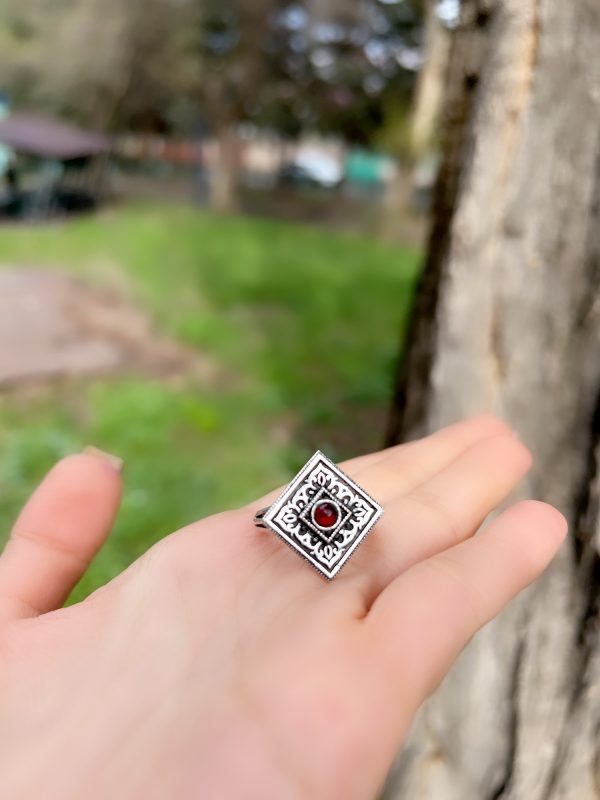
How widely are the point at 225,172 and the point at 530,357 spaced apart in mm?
2219

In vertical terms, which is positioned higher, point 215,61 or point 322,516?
point 215,61

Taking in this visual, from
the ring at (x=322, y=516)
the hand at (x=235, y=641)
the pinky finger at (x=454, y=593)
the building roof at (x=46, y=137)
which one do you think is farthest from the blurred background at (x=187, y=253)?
the pinky finger at (x=454, y=593)

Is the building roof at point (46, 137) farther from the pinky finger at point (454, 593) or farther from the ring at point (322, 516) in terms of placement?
the pinky finger at point (454, 593)

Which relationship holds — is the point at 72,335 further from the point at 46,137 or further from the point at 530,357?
the point at 530,357

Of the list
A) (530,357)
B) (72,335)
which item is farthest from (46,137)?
(530,357)

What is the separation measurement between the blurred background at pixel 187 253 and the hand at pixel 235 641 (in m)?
0.12

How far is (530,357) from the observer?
88 cm

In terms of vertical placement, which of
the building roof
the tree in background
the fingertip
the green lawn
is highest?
the tree in background

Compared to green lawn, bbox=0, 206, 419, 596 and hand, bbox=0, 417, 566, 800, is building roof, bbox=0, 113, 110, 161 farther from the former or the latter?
hand, bbox=0, 417, 566, 800

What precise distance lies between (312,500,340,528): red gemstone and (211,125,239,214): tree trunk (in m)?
2.35

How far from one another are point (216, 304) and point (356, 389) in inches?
25.7

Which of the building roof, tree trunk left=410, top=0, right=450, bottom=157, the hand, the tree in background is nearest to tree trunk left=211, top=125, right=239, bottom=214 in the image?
the tree in background

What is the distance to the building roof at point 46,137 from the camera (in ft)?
5.15

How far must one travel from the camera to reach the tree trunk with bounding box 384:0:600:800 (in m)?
0.81
